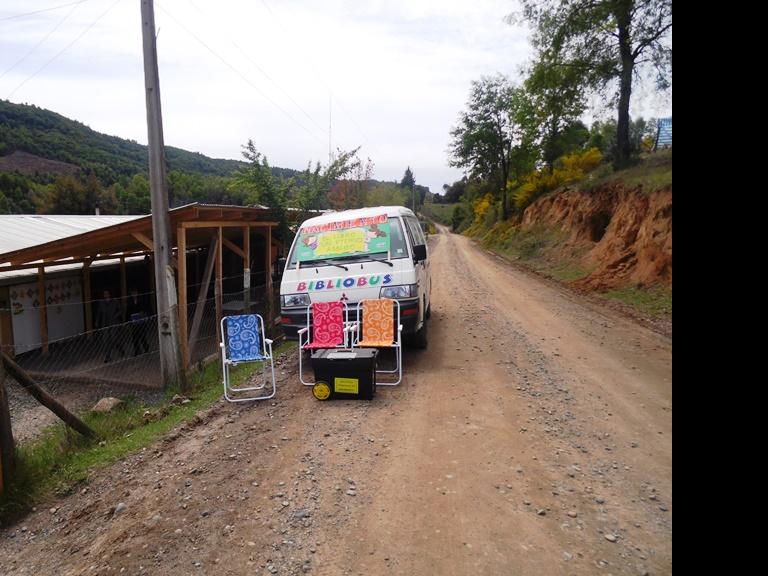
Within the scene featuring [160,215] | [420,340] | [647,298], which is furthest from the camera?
[647,298]

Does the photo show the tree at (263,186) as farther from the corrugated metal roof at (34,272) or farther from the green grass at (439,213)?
the green grass at (439,213)

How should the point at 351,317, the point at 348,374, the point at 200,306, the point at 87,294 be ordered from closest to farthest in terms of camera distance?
the point at 348,374, the point at 351,317, the point at 200,306, the point at 87,294

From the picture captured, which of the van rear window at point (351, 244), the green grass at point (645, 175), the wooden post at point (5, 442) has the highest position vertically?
the green grass at point (645, 175)

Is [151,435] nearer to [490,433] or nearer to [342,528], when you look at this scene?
[342,528]

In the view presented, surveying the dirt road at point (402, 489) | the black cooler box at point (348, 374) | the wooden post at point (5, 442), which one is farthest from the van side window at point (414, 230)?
the wooden post at point (5, 442)

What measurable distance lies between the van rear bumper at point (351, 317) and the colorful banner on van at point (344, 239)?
0.96 metres

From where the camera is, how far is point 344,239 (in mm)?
8086

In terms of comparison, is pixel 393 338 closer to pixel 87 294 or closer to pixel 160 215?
pixel 160 215

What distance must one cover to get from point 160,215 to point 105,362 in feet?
14.4

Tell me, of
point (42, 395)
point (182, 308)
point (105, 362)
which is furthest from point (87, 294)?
point (42, 395)

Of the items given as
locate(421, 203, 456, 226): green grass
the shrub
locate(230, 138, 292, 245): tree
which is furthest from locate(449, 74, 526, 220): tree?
locate(421, 203, 456, 226): green grass

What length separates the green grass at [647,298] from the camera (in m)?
11.2

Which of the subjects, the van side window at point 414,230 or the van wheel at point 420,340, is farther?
the van side window at point 414,230
